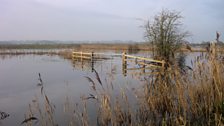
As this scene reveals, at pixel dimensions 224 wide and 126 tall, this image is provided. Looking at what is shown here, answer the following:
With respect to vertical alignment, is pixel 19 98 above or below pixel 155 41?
below

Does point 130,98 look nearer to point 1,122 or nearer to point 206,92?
point 206,92

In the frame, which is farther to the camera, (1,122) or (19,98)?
(19,98)

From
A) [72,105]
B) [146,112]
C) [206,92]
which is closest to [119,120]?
[146,112]

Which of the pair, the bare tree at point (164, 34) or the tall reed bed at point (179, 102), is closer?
the tall reed bed at point (179, 102)

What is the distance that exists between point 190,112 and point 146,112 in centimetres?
98

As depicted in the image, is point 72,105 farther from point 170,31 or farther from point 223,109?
point 170,31

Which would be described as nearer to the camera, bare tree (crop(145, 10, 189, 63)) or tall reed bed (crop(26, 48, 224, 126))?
tall reed bed (crop(26, 48, 224, 126))

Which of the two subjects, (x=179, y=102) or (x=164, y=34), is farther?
(x=164, y=34)

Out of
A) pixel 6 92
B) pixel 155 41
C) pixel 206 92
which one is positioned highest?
pixel 155 41

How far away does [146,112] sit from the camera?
19.4 feet

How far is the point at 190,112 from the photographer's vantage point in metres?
5.54

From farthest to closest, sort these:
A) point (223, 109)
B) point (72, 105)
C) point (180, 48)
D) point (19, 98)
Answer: point (180, 48) → point (19, 98) → point (72, 105) → point (223, 109)

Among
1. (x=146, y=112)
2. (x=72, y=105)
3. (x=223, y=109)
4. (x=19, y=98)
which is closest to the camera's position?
(x=223, y=109)

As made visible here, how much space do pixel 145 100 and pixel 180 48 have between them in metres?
14.1
